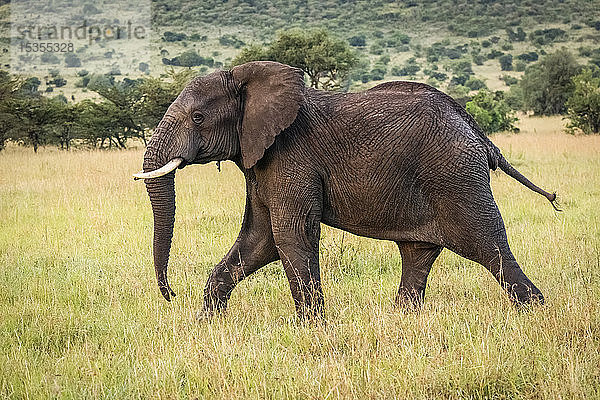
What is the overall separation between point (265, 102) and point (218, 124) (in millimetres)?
401

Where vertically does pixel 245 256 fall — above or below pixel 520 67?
above

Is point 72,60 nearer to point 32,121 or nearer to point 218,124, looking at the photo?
point 32,121

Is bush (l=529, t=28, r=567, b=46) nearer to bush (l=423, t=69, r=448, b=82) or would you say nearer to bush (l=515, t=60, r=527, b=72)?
bush (l=515, t=60, r=527, b=72)

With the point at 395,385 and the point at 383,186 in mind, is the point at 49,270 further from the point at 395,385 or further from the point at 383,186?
the point at 395,385

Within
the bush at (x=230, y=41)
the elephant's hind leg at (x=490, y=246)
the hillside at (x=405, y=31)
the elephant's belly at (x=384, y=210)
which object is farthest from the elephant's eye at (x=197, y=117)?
the bush at (x=230, y=41)

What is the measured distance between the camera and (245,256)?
6.10 m

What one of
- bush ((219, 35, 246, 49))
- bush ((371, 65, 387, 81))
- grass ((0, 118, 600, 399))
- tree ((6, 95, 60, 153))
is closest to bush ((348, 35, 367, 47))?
bush ((371, 65, 387, 81))

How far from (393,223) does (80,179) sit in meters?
9.79

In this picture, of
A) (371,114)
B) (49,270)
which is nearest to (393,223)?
(371,114)

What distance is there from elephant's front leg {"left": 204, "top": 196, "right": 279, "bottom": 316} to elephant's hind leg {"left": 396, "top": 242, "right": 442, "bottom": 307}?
1056 mm

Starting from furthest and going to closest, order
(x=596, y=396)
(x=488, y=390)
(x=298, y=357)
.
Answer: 1. (x=298, y=357)
2. (x=488, y=390)
3. (x=596, y=396)

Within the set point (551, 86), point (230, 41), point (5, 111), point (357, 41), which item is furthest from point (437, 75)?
point (5, 111)

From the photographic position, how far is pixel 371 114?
562 cm

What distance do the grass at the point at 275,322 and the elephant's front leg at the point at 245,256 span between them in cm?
20
